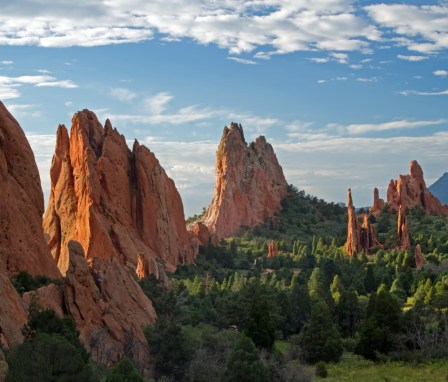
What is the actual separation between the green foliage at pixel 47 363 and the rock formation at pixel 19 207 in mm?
17583

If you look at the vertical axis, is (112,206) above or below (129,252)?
above

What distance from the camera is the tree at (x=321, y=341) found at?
46.9 m

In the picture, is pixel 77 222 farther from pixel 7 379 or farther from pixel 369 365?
pixel 7 379

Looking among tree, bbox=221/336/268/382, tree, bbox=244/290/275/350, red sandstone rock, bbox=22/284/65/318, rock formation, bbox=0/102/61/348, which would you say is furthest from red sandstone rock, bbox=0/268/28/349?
tree, bbox=244/290/275/350

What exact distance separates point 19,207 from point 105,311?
11.7 meters

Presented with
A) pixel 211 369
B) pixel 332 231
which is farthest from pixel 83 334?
pixel 332 231

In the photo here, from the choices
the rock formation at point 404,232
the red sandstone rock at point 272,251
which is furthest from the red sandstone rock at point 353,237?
the red sandstone rock at point 272,251

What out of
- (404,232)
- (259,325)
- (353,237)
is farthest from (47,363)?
(353,237)

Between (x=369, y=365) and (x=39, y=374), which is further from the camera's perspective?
(x=369, y=365)

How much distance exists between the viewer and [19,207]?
47062mm

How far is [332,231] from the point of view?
494 ft

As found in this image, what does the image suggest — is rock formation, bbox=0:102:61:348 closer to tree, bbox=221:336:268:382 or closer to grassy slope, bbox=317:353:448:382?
tree, bbox=221:336:268:382

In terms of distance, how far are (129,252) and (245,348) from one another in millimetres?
46391

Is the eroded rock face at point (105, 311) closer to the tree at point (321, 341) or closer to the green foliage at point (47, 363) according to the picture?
the green foliage at point (47, 363)
